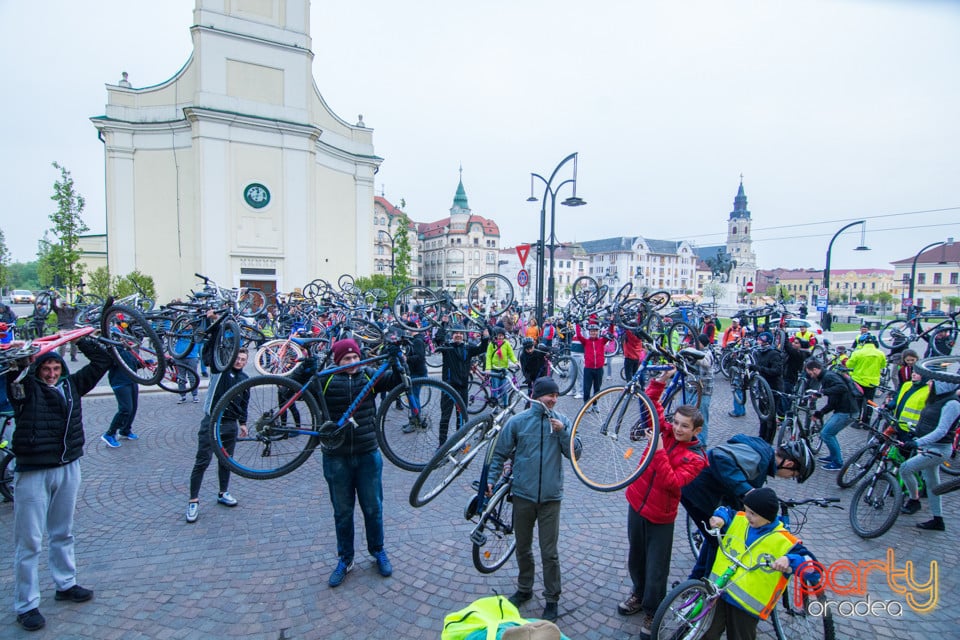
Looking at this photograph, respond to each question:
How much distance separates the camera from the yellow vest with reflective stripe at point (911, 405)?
582 centimetres

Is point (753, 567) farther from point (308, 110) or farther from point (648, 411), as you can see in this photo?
point (308, 110)

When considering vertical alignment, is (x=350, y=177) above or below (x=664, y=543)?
above

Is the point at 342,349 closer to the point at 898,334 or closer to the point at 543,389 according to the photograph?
the point at 543,389

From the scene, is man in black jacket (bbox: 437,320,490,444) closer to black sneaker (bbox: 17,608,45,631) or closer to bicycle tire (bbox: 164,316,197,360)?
bicycle tire (bbox: 164,316,197,360)

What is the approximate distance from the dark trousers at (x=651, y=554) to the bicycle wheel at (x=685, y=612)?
390mm

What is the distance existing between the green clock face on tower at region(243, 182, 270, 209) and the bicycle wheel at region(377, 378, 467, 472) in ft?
103

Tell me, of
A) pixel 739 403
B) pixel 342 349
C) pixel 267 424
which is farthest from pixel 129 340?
pixel 739 403

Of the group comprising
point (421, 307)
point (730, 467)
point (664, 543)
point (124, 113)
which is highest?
point (124, 113)

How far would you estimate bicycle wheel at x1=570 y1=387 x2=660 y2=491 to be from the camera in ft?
15.3

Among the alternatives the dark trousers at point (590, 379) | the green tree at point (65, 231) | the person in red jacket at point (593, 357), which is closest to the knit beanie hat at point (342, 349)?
the person in red jacket at point (593, 357)

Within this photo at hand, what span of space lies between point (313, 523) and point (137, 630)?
1927 mm

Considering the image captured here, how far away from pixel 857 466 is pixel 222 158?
3596 cm

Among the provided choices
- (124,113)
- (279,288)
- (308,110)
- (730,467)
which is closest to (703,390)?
(730,467)

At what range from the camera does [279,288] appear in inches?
1284
